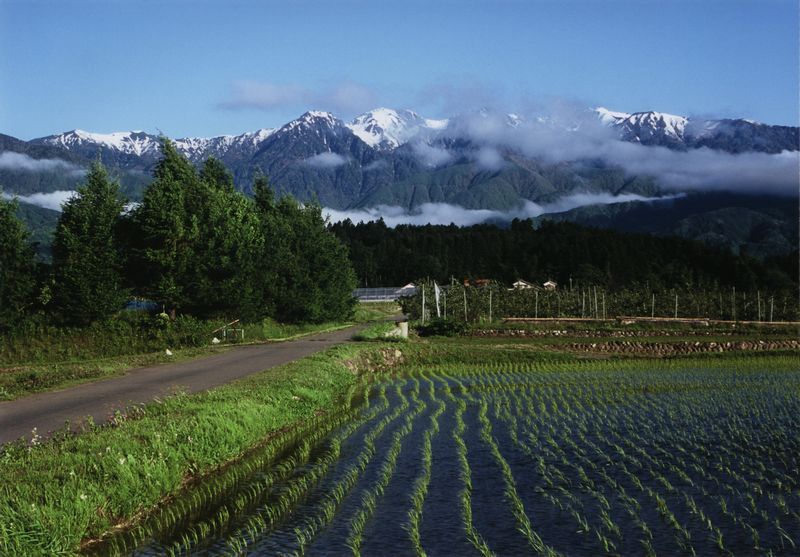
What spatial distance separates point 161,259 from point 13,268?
8545 millimetres

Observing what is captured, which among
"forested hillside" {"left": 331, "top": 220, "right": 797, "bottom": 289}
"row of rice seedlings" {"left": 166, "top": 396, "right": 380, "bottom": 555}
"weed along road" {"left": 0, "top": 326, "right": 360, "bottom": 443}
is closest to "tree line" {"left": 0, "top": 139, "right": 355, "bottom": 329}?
"weed along road" {"left": 0, "top": 326, "right": 360, "bottom": 443}

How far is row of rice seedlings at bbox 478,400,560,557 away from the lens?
32.4ft

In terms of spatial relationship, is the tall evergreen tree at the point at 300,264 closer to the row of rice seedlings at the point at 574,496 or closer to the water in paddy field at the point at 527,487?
the water in paddy field at the point at 527,487

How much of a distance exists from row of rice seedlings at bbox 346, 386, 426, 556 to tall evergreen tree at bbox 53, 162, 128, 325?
31.2 meters

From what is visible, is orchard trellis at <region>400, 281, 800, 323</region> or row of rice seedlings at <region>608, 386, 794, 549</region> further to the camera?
orchard trellis at <region>400, 281, 800, 323</region>

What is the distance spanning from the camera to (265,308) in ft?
182

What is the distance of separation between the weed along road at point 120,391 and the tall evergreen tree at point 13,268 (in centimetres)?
1326

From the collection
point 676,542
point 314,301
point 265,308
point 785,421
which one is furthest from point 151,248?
point 676,542

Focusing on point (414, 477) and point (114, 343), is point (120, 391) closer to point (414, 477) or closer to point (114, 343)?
point (414, 477)

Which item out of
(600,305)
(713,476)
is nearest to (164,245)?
(713,476)

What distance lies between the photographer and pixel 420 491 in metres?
12.7

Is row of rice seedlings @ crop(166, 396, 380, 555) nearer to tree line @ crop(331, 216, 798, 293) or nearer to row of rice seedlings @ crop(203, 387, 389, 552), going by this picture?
row of rice seedlings @ crop(203, 387, 389, 552)

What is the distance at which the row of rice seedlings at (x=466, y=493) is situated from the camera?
32.7ft

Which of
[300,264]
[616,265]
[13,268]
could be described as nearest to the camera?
[13,268]
